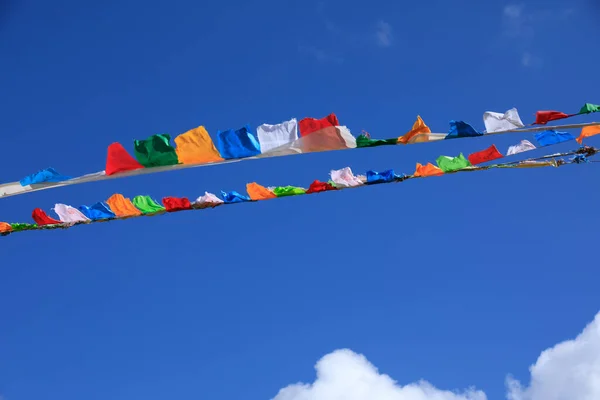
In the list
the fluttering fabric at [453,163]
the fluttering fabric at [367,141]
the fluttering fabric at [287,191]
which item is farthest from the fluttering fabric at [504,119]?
the fluttering fabric at [287,191]

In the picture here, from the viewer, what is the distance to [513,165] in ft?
35.4

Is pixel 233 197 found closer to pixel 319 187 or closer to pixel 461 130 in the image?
pixel 319 187

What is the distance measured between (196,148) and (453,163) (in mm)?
4767

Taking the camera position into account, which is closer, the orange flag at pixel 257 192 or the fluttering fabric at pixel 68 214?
the orange flag at pixel 257 192

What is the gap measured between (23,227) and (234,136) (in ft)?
16.3

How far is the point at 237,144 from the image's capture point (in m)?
9.30

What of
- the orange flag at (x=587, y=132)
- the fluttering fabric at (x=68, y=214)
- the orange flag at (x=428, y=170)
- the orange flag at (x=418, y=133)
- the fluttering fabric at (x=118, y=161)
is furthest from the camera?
the fluttering fabric at (x=68, y=214)

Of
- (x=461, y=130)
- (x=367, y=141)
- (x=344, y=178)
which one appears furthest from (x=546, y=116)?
(x=344, y=178)

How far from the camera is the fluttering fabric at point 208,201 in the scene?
11570 mm

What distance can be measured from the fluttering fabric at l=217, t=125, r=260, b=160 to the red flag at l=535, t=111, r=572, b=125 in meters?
4.54

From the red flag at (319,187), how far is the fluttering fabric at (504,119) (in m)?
3.02

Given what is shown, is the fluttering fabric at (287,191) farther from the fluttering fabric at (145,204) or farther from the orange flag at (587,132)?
the orange flag at (587,132)

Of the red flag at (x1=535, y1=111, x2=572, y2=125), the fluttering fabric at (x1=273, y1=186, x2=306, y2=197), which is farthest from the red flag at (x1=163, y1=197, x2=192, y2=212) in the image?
the red flag at (x1=535, y1=111, x2=572, y2=125)

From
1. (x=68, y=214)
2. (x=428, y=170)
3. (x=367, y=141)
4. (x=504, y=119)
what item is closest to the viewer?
(x=367, y=141)
